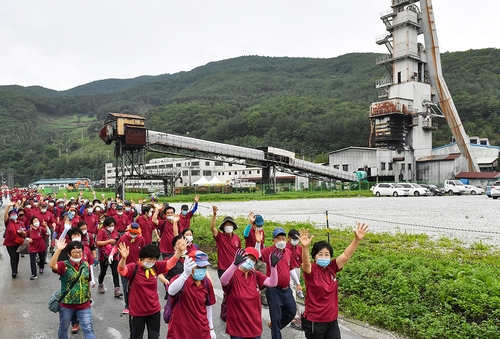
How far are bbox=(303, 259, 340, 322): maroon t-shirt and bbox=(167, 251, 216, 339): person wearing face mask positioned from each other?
126 cm

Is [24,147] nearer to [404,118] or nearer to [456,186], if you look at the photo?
[404,118]

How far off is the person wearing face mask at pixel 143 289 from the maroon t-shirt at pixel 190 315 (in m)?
0.81

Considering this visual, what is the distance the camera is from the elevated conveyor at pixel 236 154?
148 ft

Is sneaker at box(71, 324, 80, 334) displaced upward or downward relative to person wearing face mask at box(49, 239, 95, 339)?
downward

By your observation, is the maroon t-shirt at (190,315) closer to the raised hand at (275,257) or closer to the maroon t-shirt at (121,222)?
the raised hand at (275,257)

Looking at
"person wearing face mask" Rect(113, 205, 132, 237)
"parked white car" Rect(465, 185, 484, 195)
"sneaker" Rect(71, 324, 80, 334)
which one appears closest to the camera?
"sneaker" Rect(71, 324, 80, 334)

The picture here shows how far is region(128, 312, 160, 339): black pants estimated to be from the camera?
5.29 metres

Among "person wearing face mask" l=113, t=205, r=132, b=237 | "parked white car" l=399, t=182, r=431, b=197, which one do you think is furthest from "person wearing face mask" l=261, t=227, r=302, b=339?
"parked white car" l=399, t=182, r=431, b=197

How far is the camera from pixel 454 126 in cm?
5784

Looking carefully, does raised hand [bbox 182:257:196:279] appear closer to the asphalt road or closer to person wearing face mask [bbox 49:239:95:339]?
person wearing face mask [bbox 49:239:95:339]

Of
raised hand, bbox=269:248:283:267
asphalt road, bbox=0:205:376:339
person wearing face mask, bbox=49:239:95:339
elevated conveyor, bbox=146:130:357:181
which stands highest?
elevated conveyor, bbox=146:130:357:181

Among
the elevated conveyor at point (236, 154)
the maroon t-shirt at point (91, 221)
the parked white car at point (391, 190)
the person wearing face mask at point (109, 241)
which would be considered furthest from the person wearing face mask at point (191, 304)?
the elevated conveyor at point (236, 154)

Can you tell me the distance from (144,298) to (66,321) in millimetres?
1293

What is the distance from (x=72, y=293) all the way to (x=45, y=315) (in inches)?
103
